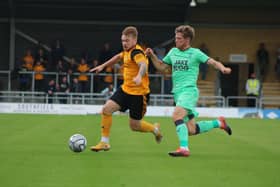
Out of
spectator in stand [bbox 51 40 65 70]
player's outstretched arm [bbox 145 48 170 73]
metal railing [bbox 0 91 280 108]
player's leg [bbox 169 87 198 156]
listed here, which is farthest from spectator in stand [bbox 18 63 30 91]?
player's leg [bbox 169 87 198 156]

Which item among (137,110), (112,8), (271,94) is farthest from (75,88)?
(137,110)

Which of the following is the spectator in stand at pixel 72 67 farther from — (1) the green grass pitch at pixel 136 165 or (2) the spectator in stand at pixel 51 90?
(1) the green grass pitch at pixel 136 165

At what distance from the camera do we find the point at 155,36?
3903 centimetres

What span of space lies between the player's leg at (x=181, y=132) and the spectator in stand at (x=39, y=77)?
23872mm

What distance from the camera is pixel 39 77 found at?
113ft

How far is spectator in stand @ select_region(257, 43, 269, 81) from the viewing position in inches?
1491

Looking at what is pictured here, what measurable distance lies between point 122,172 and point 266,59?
1212 inches

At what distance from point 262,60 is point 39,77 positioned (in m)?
12.7

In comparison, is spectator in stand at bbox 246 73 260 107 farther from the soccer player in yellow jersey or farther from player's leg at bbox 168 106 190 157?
player's leg at bbox 168 106 190 157

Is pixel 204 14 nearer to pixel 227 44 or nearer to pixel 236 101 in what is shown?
pixel 227 44

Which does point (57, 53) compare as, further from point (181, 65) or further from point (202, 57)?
point (202, 57)

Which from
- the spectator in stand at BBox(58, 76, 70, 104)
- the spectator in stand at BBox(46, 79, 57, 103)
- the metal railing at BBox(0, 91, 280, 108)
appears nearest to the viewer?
the metal railing at BBox(0, 91, 280, 108)

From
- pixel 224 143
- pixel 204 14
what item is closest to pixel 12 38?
pixel 204 14

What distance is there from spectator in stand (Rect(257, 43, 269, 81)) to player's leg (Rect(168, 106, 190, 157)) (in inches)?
1094
